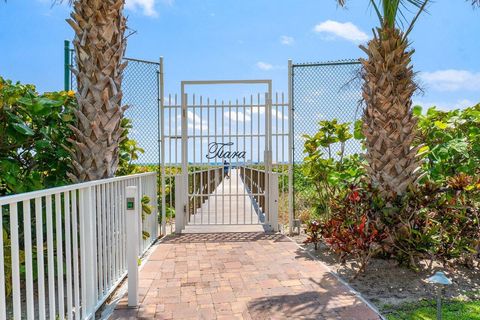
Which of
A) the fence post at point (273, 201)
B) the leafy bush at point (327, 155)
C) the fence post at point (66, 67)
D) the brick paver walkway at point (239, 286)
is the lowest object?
the brick paver walkway at point (239, 286)

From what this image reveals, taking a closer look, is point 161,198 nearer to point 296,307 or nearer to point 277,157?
point 277,157

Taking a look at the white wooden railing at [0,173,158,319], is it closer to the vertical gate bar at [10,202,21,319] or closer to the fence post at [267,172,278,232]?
the vertical gate bar at [10,202,21,319]

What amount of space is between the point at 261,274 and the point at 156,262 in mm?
1491

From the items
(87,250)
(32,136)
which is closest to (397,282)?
(87,250)

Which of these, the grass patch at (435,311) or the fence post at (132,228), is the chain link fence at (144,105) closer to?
the fence post at (132,228)

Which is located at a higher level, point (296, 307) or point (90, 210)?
point (90, 210)

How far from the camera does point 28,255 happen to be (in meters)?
2.03

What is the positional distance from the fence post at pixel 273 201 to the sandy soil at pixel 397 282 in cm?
201

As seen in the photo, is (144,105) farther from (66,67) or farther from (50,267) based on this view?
(50,267)

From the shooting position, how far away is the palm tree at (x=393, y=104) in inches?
173

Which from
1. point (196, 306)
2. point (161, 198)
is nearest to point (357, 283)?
point (196, 306)

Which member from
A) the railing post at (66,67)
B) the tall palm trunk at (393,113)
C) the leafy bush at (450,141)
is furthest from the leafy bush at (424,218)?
the railing post at (66,67)

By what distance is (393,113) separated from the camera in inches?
172

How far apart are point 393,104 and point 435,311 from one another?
2379 millimetres
